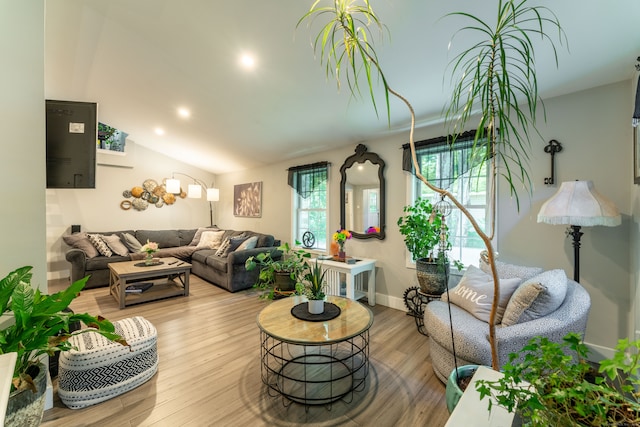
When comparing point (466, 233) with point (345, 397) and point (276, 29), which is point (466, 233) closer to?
point (345, 397)

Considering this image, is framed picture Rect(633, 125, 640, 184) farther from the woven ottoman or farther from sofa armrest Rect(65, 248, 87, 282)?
sofa armrest Rect(65, 248, 87, 282)

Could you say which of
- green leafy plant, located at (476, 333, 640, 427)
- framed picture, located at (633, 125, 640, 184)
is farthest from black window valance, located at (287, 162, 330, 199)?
green leafy plant, located at (476, 333, 640, 427)

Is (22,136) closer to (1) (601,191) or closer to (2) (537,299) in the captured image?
(2) (537,299)

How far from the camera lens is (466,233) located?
3018 mm

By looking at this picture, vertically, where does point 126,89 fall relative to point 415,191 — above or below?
above

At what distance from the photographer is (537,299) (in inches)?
69.1

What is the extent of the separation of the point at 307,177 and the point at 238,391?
3294 millimetres

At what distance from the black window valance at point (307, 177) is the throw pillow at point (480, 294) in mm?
2572

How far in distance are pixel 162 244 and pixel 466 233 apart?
19.3ft

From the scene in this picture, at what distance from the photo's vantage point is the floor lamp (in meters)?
1.90

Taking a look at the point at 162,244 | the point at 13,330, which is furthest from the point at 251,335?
the point at 162,244

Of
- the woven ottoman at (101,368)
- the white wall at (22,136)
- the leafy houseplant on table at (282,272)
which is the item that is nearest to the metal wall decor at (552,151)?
the leafy houseplant on table at (282,272)

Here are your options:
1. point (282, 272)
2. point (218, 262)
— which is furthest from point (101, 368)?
point (218, 262)

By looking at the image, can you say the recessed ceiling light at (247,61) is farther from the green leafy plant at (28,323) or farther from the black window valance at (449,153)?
the green leafy plant at (28,323)
